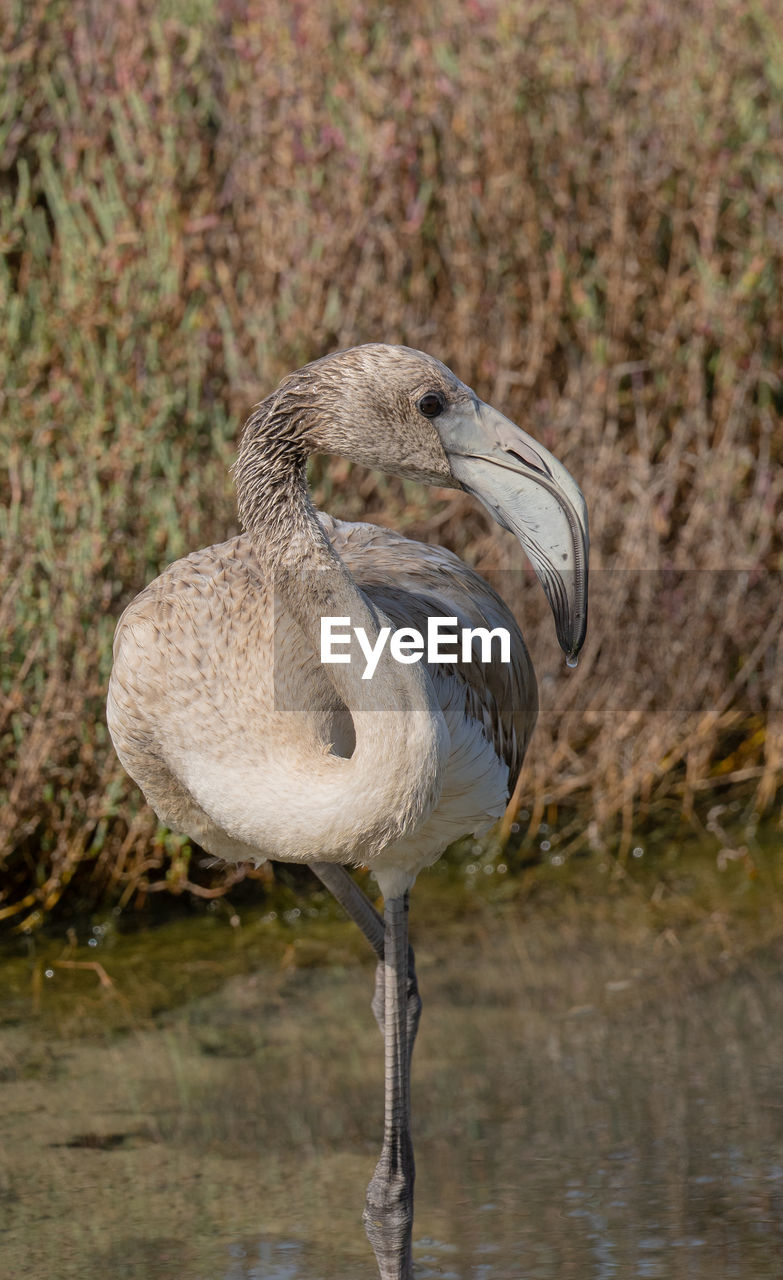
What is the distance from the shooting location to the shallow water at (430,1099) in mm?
3727

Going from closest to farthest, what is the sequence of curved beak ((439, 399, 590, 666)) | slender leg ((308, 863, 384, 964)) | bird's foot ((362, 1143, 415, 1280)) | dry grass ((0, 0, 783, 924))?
curved beak ((439, 399, 590, 666)) → bird's foot ((362, 1143, 415, 1280)) → slender leg ((308, 863, 384, 964)) → dry grass ((0, 0, 783, 924))

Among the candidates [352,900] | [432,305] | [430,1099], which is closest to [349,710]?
[352,900]

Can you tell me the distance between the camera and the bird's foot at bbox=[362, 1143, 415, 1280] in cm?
358

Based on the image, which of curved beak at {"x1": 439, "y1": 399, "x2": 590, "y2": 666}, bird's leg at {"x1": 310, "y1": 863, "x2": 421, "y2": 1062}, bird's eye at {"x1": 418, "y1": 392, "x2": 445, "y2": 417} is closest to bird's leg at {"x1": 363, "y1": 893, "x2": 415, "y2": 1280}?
bird's leg at {"x1": 310, "y1": 863, "x2": 421, "y2": 1062}

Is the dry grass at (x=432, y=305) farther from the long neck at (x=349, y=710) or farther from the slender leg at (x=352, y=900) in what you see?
the long neck at (x=349, y=710)

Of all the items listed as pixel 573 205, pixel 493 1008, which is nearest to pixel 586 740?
pixel 493 1008

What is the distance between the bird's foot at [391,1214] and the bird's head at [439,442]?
1.26 m

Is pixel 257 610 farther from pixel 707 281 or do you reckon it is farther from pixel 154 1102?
pixel 707 281

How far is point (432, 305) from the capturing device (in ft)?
21.0

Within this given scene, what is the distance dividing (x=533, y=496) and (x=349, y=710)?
1.97 ft

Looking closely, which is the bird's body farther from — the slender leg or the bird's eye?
the bird's eye

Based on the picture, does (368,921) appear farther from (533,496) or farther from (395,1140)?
(533,496)

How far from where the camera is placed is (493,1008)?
16.0 feet

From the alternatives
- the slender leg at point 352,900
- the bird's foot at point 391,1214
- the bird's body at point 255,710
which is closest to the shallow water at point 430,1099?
the bird's foot at point 391,1214
